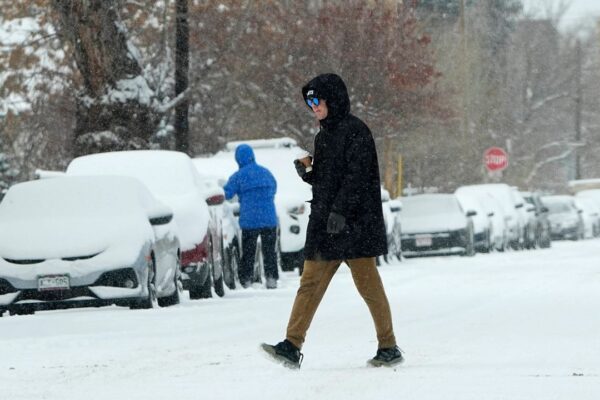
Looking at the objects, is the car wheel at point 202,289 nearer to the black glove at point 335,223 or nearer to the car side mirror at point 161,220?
the car side mirror at point 161,220

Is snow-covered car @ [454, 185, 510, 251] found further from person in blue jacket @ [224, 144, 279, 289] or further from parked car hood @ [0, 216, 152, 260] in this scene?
parked car hood @ [0, 216, 152, 260]

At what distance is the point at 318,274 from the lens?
34.0 ft

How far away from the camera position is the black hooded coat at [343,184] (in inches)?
404

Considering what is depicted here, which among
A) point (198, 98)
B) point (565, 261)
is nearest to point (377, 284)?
point (565, 261)

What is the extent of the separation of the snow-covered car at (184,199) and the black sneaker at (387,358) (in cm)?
846

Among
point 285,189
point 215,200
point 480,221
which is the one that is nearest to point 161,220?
point 215,200

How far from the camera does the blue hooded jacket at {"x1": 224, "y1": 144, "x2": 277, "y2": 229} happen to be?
69.4 ft

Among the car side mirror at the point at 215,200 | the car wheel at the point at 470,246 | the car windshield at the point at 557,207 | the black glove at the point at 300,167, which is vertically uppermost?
the black glove at the point at 300,167

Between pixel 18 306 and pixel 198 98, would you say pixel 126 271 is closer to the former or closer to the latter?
pixel 18 306

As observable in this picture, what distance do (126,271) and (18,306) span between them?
3.39 ft

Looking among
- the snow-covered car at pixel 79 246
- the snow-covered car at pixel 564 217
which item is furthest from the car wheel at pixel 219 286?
the snow-covered car at pixel 564 217

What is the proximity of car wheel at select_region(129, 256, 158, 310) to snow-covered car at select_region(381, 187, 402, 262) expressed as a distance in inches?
583

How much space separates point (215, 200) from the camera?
1998 cm

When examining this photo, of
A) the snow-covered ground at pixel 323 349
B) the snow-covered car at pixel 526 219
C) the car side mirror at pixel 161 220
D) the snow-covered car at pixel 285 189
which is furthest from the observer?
the snow-covered car at pixel 526 219
